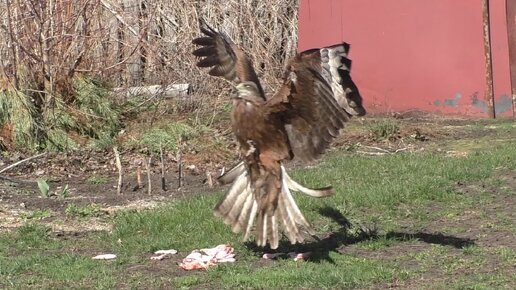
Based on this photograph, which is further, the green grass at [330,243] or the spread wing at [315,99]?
the spread wing at [315,99]

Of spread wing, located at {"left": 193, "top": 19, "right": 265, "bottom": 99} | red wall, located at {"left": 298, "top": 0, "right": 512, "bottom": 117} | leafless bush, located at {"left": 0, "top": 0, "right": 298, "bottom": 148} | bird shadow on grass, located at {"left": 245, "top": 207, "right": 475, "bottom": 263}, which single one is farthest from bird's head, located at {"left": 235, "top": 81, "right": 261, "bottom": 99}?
red wall, located at {"left": 298, "top": 0, "right": 512, "bottom": 117}

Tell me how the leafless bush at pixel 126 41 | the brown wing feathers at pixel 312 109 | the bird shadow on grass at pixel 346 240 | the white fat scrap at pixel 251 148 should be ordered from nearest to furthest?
the brown wing feathers at pixel 312 109 < the white fat scrap at pixel 251 148 < the bird shadow on grass at pixel 346 240 < the leafless bush at pixel 126 41

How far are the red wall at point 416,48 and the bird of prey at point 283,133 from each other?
8.51 metres

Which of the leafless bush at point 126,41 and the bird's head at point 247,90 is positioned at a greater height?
the leafless bush at point 126,41

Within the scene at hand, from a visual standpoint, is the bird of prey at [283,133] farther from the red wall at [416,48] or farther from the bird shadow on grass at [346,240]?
the red wall at [416,48]

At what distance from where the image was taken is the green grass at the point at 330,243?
24.0 feet

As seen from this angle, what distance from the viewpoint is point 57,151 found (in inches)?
534

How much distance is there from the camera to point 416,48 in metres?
16.6

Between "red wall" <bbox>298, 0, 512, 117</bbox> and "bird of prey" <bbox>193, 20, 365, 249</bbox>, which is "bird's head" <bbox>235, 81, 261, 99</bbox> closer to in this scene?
"bird of prey" <bbox>193, 20, 365, 249</bbox>

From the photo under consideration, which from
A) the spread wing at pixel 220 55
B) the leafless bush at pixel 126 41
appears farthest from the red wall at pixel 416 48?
the spread wing at pixel 220 55

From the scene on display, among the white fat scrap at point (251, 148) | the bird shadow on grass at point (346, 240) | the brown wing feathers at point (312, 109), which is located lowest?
the bird shadow on grass at point (346, 240)

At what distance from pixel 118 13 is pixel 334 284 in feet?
32.6

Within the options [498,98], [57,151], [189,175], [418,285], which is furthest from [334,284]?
[498,98]

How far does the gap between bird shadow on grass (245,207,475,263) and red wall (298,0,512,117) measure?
796 centimetres
